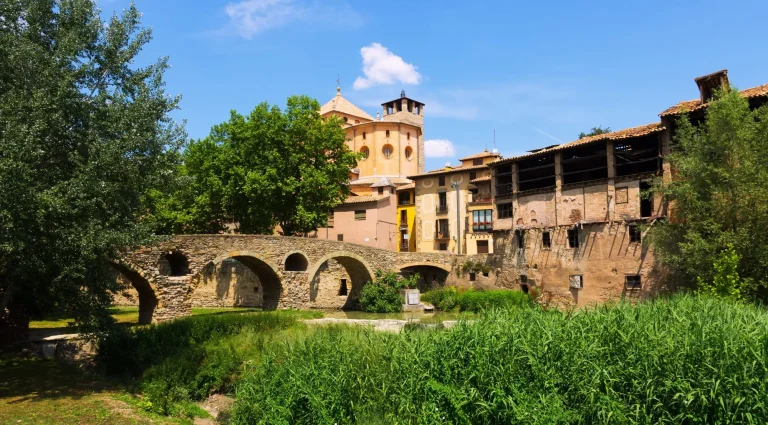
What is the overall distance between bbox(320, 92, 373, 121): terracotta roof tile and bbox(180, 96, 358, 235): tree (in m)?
30.3

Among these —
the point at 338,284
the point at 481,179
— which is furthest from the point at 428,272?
the point at 481,179

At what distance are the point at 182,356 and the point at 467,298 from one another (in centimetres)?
2259

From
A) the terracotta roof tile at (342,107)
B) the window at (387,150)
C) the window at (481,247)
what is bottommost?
the window at (481,247)

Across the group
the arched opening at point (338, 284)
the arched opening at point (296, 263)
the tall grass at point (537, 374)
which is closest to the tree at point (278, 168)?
the arched opening at point (296, 263)

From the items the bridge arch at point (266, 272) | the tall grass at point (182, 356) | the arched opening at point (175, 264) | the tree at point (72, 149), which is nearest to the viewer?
the tree at point (72, 149)

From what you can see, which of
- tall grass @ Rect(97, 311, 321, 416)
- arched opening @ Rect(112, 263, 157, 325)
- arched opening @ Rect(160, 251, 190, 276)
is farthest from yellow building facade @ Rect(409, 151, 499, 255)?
tall grass @ Rect(97, 311, 321, 416)

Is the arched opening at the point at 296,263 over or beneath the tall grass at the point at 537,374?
over

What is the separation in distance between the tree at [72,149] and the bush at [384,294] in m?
23.4

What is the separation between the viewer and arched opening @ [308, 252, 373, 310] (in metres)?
39.9

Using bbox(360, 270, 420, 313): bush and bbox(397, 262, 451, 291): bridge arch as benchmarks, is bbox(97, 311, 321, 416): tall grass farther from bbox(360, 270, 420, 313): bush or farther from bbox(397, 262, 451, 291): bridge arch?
bbox(397, 262, 451, 291): bridge arch

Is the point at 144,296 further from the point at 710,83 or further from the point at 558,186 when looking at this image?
the point at 710,83

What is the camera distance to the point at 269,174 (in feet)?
121

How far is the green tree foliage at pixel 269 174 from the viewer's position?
37562 millimetres

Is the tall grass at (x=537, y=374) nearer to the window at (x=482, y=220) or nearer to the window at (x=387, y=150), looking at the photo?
the window at (x=482, y=220)
